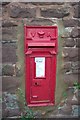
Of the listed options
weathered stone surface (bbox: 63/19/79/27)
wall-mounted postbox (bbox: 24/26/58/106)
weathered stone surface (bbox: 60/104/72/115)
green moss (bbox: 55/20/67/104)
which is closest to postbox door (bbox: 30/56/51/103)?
wall-mounted postbox (bbox: 24/26/58/106)

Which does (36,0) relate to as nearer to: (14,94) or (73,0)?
(73,0)

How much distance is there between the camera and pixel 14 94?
375 cm

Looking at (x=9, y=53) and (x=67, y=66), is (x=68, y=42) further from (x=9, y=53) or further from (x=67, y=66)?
(x=9, y=53)

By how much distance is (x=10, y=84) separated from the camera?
3.72 metres

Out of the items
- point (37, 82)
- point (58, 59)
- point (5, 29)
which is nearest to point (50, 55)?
point (58, 59)

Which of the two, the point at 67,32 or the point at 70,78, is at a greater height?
the point at 67,32

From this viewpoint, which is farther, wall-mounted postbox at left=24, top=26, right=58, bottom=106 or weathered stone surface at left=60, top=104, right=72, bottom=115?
weathered stone surface at left=60, top=104, right=72, bottom=115

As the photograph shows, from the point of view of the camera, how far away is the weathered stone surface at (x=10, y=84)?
3.71m

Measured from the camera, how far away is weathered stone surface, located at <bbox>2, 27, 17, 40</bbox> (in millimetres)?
3611

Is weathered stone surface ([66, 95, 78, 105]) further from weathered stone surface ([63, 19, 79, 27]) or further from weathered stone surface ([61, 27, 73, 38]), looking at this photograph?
weathered stone surface ([63, 19, 79, 27])

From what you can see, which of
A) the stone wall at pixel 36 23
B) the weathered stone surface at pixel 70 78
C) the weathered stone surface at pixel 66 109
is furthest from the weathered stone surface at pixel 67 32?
the weathered stone surface at pixel 66 109

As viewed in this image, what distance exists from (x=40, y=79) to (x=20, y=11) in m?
0.81

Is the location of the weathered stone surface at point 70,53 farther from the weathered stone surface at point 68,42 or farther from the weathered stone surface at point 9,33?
the weathered stone surface at point 9,33

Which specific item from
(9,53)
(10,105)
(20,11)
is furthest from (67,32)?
(10,105)
